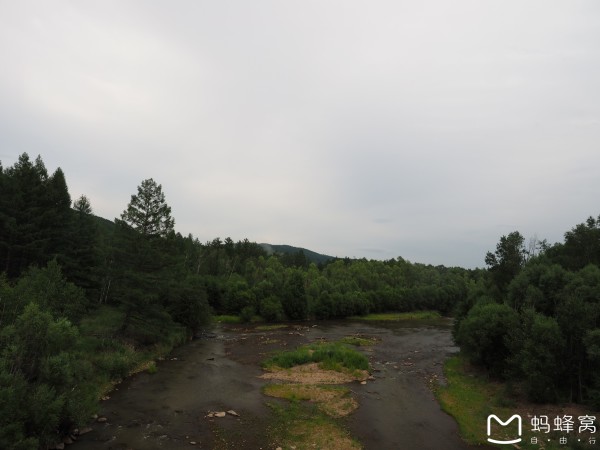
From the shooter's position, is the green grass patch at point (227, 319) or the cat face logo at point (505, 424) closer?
the cat face logo at point (505, 424)

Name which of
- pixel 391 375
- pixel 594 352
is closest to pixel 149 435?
pixel 391 375

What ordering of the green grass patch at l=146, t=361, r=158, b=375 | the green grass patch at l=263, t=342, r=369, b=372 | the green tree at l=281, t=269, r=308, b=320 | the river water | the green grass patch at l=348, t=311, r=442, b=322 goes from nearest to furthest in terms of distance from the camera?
the river water
the green grass patch at l=146, t=361, r=158, b=375
the green grass patch at l=263, t=342, r=369, b=372
the green tree at l=281, t=269, r=308, b=320
the green grass patch at l=348, t=311, r=442, b=322

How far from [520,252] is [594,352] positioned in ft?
104

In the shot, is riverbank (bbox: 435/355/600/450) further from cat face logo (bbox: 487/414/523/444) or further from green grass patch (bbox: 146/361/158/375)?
green grass patch (bbox: 146/361/158/375)

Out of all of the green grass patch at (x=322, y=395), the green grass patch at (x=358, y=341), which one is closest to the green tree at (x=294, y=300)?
the green grass patch at (x=358, y=341)

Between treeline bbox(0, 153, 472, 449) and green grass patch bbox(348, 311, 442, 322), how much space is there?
22634 millimetres

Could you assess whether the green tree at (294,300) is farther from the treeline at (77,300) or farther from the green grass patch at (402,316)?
the green grass patch at (402,316)

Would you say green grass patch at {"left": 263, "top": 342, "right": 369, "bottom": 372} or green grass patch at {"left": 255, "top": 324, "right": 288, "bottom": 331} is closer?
green grass patch at {"left": 263, "top": 342, "right": 369, "bottom": 372}

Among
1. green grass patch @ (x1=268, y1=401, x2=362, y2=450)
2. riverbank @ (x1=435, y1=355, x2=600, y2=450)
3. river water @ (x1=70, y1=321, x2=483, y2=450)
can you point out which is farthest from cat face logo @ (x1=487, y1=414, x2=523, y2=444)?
green grass patch @ (x1=268, y1=401, x2=362, y2=450)

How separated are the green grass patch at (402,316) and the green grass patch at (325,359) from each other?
181 feet

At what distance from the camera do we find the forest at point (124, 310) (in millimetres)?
19875

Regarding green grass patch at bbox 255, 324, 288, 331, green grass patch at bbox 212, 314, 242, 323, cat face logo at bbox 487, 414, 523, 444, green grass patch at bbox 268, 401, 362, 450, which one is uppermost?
cat face logo at bbox 487, 414, 523, 444

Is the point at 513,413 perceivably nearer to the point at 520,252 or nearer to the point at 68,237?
the point at 520,252

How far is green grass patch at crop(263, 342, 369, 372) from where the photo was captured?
134ft
